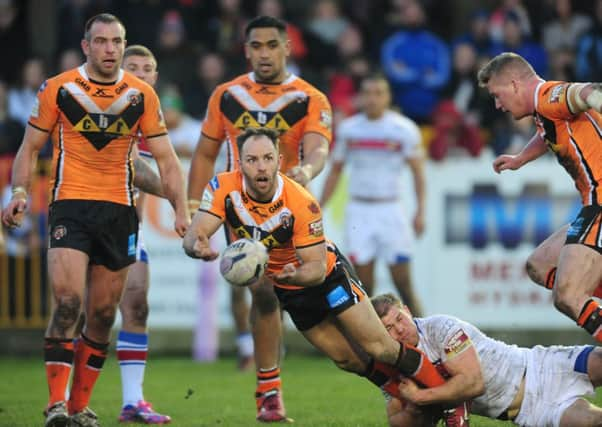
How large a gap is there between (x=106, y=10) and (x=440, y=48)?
15.6 ft

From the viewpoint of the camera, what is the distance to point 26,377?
13453 millimetres

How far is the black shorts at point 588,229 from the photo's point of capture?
28.8 ft

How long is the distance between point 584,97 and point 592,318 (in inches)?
57.5

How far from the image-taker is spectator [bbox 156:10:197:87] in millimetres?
17609

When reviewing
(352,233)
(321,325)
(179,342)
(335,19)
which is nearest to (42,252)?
(179,342)

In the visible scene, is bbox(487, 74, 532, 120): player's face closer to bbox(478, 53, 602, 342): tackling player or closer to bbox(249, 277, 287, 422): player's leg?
bbox(478, 53, 602, 342): tackling player

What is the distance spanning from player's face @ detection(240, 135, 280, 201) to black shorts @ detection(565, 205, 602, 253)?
2.12 meters

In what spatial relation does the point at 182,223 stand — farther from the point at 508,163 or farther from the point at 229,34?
the point at 229,34

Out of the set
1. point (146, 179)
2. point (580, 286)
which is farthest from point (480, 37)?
point (580, 286)

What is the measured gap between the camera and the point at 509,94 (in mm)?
9078

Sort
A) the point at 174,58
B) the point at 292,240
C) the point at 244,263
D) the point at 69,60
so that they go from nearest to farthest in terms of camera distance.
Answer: the point at 244,263 < the point at 292,240 < the point at 69,60 < the point at 174,58

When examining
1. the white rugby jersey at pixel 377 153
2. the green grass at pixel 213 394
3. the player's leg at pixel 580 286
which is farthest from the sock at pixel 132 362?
the white rugby jersey at pixel 377 153

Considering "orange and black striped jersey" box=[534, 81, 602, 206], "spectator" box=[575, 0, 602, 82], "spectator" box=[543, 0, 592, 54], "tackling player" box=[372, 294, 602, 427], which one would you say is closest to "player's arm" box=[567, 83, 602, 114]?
"orange and black striped jersey" box=[534, 81, 602, 206]

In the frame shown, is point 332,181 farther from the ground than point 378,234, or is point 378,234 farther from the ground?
point 332,181
